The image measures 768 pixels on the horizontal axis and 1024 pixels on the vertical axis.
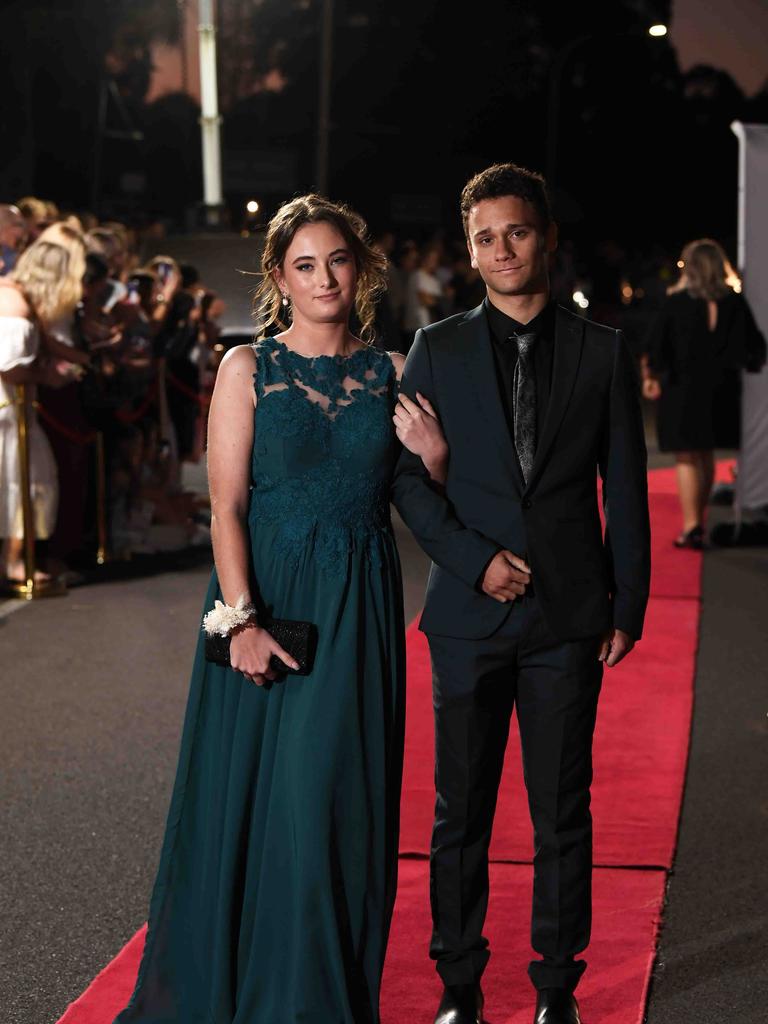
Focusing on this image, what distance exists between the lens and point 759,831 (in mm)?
5527

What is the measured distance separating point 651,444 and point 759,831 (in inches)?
557

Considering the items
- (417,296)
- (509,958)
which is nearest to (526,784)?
(509,958)

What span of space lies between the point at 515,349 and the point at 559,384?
0.15 m

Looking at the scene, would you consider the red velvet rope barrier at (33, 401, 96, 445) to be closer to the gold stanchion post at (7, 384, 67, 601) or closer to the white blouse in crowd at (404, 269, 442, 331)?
the gold stanchion post at (7, 384, 67, 601)

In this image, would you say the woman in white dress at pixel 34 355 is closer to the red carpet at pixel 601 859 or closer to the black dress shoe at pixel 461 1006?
the red carpet at pixel 601 859

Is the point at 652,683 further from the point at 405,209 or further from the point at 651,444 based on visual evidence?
the point at 405,209

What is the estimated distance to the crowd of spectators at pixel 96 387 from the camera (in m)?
9.41

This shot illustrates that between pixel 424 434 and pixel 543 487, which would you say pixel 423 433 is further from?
pixel 543 487

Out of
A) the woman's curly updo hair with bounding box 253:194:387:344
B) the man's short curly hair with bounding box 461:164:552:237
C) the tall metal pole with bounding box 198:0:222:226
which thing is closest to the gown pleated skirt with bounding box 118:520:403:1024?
the woman's curly updo hair with bounding box 253:194:387:344

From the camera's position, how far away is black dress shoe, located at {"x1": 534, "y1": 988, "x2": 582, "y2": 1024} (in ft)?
12.5

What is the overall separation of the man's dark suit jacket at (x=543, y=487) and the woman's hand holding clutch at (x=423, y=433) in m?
0.03

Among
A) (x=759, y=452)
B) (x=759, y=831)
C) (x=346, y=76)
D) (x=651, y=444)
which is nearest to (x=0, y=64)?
(x=651, y=444)

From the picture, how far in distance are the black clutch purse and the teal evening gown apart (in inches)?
1.5

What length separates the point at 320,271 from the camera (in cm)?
370
